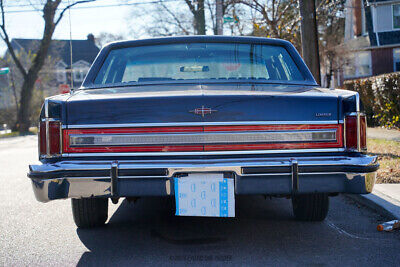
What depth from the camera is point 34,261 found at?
347 cm

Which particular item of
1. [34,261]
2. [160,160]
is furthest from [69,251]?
[160,160]

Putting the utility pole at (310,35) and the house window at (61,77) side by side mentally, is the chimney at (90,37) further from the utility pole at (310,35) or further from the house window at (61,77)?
the utility pole at (310,35)

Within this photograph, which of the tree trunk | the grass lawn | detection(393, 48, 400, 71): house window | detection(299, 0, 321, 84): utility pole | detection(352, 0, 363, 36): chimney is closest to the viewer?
the grass lawn

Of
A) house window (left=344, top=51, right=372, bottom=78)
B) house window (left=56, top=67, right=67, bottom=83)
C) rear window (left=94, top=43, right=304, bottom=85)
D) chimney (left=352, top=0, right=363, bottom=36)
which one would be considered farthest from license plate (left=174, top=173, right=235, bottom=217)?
house window (left=56, top=67, right=67, bottom=83)

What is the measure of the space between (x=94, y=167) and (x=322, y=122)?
5.20ft

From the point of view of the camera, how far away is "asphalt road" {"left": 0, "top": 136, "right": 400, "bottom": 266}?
11.2 feet

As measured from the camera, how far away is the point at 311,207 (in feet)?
14.1

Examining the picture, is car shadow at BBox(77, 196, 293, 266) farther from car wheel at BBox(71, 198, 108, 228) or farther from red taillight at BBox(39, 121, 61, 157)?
red taillight at BBox(39, 121, 61, 157)

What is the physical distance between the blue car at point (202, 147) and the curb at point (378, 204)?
1356 mm

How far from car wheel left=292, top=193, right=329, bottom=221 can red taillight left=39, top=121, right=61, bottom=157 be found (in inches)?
81.1

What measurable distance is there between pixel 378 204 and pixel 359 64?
25521 mm

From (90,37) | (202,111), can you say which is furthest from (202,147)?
(90,37)

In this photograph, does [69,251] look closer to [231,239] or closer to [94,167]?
[94,167]

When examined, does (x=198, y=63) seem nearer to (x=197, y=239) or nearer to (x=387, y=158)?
(x=197, y=239)
